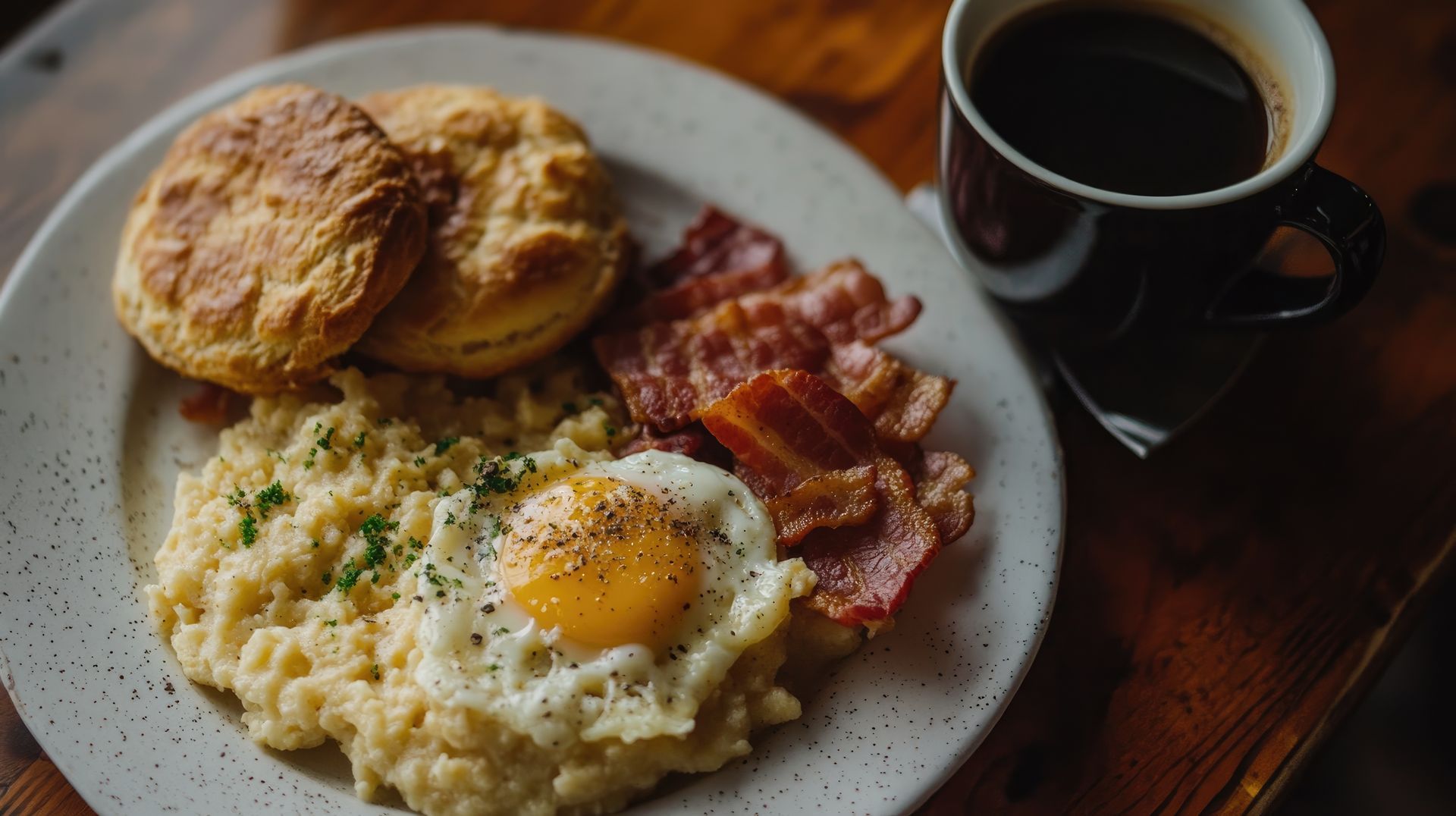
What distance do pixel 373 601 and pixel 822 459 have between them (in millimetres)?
1053

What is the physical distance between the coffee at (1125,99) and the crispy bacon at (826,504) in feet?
2.85

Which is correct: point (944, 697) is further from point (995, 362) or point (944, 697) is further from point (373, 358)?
→ point (373, 358)

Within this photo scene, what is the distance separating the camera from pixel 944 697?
226 centimetres

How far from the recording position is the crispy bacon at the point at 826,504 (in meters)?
2.40

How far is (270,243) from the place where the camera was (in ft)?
8.40

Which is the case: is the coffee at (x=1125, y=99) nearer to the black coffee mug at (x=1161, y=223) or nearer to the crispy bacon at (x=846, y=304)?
the black coffee mug at (x=1161, y=223)

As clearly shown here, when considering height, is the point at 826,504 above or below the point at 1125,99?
below

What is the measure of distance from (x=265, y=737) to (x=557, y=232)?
132cm

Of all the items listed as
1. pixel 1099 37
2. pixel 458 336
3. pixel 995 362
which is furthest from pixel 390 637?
pixel 1099 37

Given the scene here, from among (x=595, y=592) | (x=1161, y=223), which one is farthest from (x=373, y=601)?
(x=1161, y=223)

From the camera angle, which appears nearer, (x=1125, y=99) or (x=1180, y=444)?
(x=1125, y=99)

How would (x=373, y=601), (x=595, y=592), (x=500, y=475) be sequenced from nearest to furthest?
(x=595, y=592) → (x=373, y=601) → (x=500, y=475)

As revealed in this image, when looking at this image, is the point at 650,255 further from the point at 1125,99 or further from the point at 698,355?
the point at 1125,99

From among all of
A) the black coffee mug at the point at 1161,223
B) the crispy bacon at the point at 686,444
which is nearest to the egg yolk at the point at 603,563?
the crispy bacon at the point at 686,444
